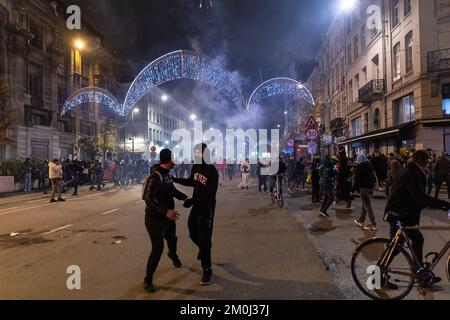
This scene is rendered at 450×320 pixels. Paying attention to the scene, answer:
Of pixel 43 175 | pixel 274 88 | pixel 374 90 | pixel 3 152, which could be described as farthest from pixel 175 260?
pixel 3 152

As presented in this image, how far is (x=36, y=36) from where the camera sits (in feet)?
107

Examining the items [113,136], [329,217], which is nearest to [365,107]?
[329,217]

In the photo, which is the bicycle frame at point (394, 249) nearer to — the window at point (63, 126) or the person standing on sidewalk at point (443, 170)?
the person standing on sidewalk at point (443, 170)

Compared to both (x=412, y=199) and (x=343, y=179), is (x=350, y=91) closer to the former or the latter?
(x=343, y=179)

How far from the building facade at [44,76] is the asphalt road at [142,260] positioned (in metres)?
15.7

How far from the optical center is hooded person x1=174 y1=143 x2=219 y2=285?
5238 mm

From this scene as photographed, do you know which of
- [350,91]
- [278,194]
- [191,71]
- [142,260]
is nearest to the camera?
[142,260]

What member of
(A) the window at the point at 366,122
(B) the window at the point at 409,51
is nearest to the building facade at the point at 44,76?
(B) the window at the point at 409,51

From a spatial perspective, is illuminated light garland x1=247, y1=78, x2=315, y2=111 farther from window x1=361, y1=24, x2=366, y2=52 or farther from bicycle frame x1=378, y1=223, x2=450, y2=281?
bicycle frame x1=378, y1=223, x2=450, y2=281

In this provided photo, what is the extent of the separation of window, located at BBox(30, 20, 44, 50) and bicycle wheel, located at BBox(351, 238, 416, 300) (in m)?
33.1

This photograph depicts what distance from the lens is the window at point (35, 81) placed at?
104 feet

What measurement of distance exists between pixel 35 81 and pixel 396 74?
2711 cm

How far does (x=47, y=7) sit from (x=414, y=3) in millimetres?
28097

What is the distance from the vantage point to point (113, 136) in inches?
1604
